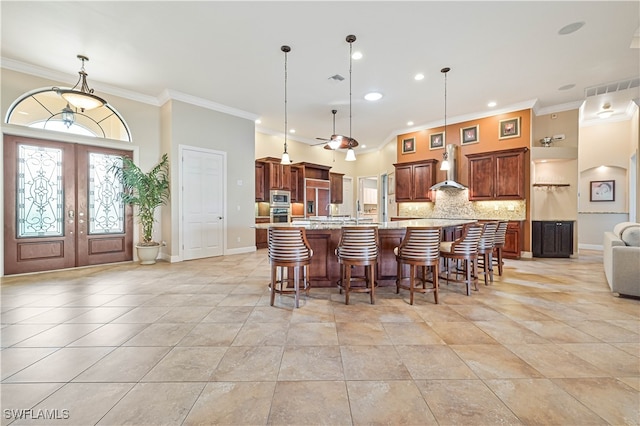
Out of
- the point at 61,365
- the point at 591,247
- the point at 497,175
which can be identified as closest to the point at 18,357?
the point at 61,365

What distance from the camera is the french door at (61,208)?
4465mm

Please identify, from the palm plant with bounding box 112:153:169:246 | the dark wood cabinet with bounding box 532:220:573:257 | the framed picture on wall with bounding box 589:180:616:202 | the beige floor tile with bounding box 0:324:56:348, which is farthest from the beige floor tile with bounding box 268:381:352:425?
the framed picture on wall with bounding box 589:180:616:202

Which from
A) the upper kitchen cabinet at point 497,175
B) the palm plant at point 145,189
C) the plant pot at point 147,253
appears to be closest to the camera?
the palm plant at point 145,189

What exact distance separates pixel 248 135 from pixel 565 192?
7893mm

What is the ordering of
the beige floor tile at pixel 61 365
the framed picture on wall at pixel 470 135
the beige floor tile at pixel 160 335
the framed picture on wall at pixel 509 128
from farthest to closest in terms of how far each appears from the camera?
the framed picture on wall at pixel 470 135 → the framed picture on wall at pixel 509 128 → the beige floor tile at pixel 160 335 → the beige floor tile at pixel 61 365

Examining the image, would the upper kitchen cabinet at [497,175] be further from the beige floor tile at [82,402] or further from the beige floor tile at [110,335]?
the beige floor tile at [82,402]

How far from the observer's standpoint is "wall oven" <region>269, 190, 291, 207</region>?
307 inches

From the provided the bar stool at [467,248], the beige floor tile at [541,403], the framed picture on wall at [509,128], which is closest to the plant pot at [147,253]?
the bar stool at [467,248]

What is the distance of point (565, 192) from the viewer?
6402mm

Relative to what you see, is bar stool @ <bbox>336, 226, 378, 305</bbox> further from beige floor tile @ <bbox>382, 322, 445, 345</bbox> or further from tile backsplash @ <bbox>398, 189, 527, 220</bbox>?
tile backsplash @ <bbox>398, 189, 527, 220</bbox>

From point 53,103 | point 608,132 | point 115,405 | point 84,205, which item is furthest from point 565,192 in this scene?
point 53,103

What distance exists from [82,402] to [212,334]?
0.97 metres

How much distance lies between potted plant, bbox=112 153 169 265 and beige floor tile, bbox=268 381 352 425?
4.98 m

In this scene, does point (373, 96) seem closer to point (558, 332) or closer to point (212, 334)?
point (558, 332)
